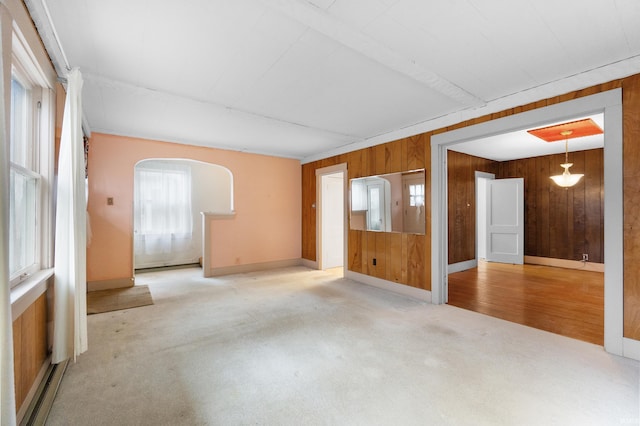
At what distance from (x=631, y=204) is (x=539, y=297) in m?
2.13

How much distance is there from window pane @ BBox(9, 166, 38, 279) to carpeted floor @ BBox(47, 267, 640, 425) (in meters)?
0.92

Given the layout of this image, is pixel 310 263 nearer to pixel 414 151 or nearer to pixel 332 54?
pixel 414 151

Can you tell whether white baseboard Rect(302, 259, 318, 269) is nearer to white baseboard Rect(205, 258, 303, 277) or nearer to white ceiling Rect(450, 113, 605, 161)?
white baseboard Rect(205, 258, 303, 277)

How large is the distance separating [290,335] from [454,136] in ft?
9.85

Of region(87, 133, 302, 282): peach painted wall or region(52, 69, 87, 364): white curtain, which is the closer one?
region(52, 69, 87, 364): white curtain

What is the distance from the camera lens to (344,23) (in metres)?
1.80

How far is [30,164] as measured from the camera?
1991 mm

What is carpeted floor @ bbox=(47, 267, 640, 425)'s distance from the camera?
65.3 inches

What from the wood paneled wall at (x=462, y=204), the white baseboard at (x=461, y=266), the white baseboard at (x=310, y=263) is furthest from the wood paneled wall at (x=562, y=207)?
the white baseboard at (x=310, y=263)

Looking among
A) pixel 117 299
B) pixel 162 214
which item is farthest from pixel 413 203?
pixel 162 214

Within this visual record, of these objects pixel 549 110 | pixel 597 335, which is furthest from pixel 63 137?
pixel 597 335

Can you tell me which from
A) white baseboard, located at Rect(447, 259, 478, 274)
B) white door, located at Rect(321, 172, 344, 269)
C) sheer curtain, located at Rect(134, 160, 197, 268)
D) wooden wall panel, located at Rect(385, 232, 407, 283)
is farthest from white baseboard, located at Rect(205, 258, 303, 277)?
white baseboard, located at Rect(447, 259, 478, 274)

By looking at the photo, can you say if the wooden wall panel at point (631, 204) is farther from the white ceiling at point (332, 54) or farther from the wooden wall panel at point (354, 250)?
the wooden wall panel at point (354, 250)

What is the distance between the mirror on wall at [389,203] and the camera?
153 inches
